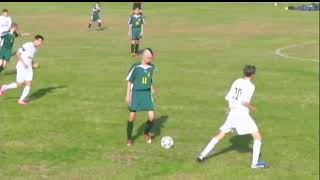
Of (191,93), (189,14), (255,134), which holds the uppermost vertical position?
(255,134)

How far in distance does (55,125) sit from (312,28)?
36.9 m

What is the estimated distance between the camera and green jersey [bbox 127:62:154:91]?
1530cm

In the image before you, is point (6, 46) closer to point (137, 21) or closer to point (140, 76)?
point (137, 21)

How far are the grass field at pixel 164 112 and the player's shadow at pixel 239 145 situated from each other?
0.08 feet

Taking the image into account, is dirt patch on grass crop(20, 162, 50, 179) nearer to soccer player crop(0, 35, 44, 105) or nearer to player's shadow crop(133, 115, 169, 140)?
player's shadow crop(133, 115, 169, 140)

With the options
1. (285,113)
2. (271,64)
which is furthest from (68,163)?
(271,64)

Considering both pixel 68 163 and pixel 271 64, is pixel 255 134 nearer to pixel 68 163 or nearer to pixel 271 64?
pixel 68 163

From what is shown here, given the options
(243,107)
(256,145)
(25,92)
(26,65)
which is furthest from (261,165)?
(26,65)

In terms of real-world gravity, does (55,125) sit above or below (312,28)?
above

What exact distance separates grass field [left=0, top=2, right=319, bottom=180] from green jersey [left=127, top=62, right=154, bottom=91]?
1.61 metres

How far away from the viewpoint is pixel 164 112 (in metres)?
20.1

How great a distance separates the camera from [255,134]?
14.3 metres

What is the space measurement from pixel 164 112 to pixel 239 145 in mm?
4033

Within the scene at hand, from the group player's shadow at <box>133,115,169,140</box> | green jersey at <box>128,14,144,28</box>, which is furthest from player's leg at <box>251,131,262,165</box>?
green jersey at <box>128,14,144,28</box>
